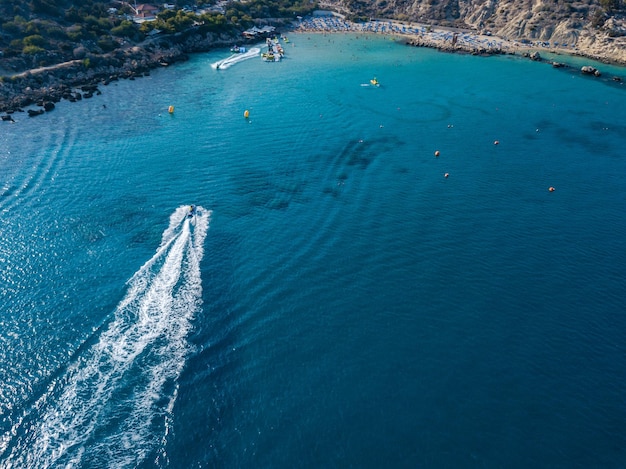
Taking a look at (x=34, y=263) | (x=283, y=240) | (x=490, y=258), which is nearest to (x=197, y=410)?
(x=283, y=240)

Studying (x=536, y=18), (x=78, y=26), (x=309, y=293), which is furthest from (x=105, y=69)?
(x=536, y=18)

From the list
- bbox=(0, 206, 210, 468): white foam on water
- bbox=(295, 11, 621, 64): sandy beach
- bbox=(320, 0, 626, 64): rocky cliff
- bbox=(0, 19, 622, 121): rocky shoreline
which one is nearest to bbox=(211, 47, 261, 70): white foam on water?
bbox=(0, 19, 622, 121): rocky shoreline

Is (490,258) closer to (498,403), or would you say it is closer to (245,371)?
(498,403)

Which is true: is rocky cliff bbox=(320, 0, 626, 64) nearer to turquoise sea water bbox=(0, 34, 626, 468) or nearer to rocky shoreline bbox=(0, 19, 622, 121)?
rocky shoreline bbox=(0, 19, 622, 121)

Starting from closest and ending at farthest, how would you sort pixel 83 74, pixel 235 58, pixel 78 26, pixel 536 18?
pixel 83 74 < pixel 78 26 < pixel 235 58 < pixel 536 18

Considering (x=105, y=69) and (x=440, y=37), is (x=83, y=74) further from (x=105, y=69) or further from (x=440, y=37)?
(x=440, y=37)

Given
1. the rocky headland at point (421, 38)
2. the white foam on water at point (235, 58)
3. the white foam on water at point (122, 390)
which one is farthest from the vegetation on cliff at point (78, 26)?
the white foam on water at point (122, 390)

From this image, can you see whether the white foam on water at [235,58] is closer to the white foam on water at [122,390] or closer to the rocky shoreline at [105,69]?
the rocky shoreline at [105,69]
